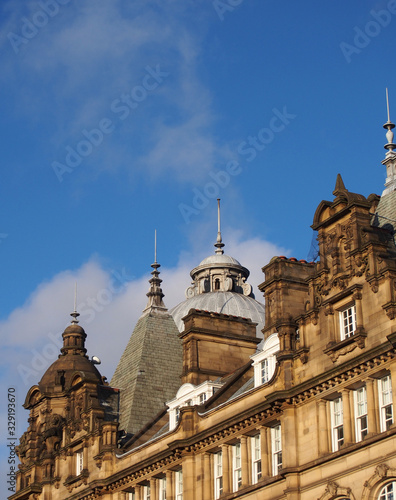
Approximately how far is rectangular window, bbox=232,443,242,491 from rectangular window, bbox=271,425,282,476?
284 centimetres

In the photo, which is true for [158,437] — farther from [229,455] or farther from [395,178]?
[395,178]

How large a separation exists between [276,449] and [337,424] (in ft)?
15.1

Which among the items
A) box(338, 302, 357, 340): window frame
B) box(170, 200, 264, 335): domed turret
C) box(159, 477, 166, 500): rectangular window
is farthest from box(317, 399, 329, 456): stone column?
box(170, 200, 264, 335): domed turret

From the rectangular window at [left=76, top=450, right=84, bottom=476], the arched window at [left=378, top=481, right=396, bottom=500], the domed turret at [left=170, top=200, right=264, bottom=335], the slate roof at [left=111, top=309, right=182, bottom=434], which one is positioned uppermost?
the domed turret at [left=170, top=200, right=264, bottom=335]

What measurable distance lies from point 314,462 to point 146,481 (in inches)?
616

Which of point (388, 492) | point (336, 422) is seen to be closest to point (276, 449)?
point (336, 422)

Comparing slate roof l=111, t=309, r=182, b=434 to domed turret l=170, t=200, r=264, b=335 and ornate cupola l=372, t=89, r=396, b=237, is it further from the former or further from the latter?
ornate cupola l=372, t=89, r=396, b=237

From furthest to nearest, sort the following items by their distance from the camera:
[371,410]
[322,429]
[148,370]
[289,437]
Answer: [148,370], [289,437], [322,429], [371,410]

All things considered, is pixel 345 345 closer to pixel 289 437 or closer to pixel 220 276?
pixel 289 437

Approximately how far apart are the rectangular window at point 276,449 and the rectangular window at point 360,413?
18.2 ft

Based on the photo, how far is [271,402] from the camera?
49.3 metres

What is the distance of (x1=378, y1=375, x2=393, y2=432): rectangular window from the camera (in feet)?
144

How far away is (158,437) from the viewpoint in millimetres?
58938

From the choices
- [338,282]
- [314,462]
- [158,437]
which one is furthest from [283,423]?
[158,437]
